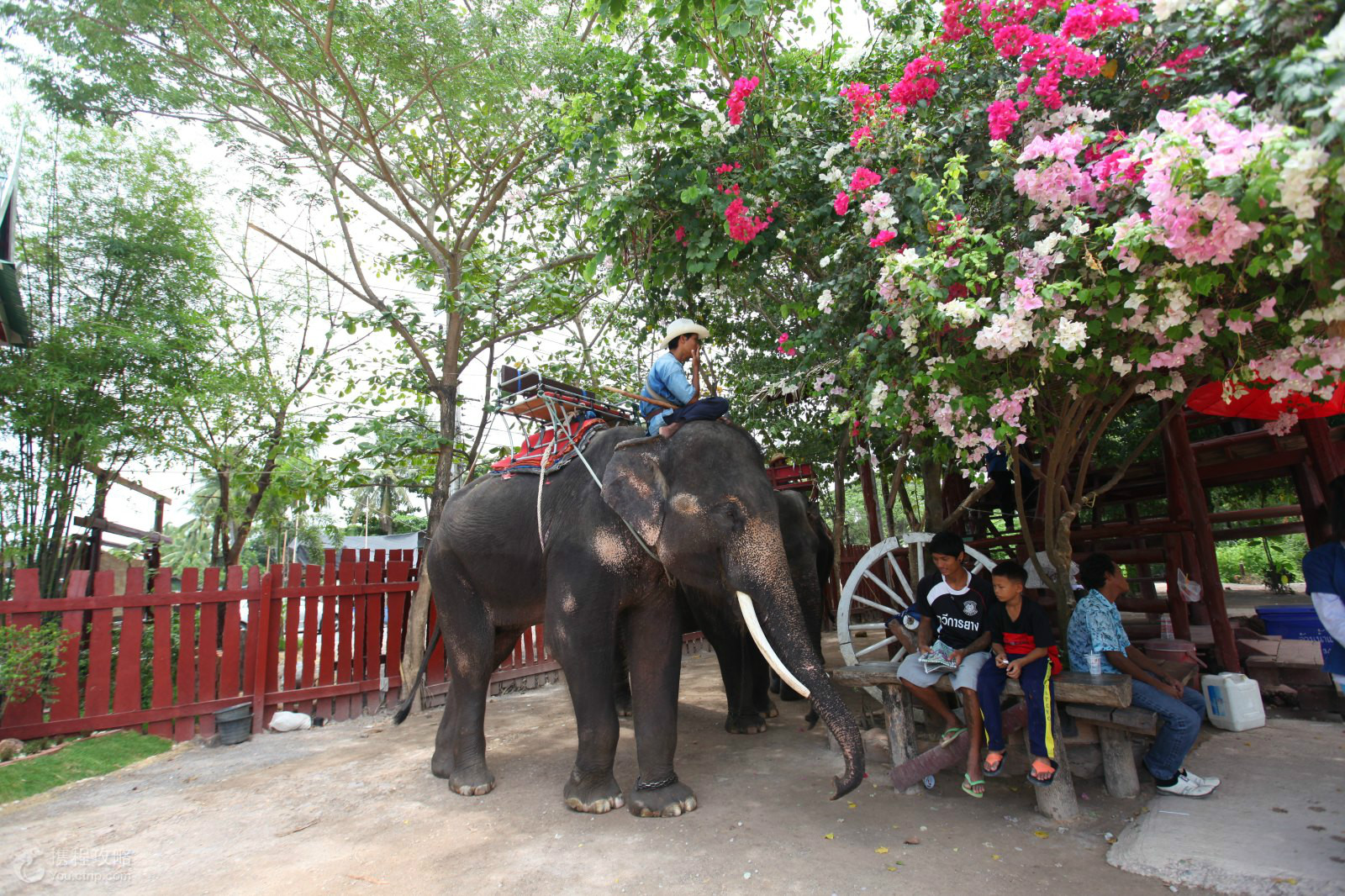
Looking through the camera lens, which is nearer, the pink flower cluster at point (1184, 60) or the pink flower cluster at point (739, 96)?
the pink flower cluster at point (1184, 60)

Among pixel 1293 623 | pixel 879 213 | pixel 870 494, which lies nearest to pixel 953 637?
pixel 879 213

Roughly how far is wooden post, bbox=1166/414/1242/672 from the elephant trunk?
11.9 feet

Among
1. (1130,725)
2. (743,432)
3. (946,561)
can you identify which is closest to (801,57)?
(743,432)

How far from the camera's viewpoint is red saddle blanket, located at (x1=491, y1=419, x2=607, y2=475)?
4.90 metres

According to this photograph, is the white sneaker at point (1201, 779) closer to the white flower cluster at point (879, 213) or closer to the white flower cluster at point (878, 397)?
the white flower cluster at point (878, 397)

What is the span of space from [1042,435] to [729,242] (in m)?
2.40

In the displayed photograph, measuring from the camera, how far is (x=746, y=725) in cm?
587

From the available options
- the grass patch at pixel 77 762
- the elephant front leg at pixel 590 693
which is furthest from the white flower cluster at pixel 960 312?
the grass patch at pixel 77 762

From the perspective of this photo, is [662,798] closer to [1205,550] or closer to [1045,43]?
[1045,43]

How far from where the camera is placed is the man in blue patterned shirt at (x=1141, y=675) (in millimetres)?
3740

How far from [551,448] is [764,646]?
211cm

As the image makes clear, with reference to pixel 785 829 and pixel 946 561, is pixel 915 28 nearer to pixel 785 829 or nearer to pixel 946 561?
pixel 946 561

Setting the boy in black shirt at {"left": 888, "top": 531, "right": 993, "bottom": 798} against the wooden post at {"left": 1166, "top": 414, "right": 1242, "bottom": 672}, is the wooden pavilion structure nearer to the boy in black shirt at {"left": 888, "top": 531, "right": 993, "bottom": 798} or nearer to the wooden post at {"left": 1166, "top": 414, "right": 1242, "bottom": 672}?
the wooden post at {"left": 1166, "top": 414, "right": 1242, "bottom": 672}

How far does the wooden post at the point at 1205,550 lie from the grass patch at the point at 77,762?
8362mm
